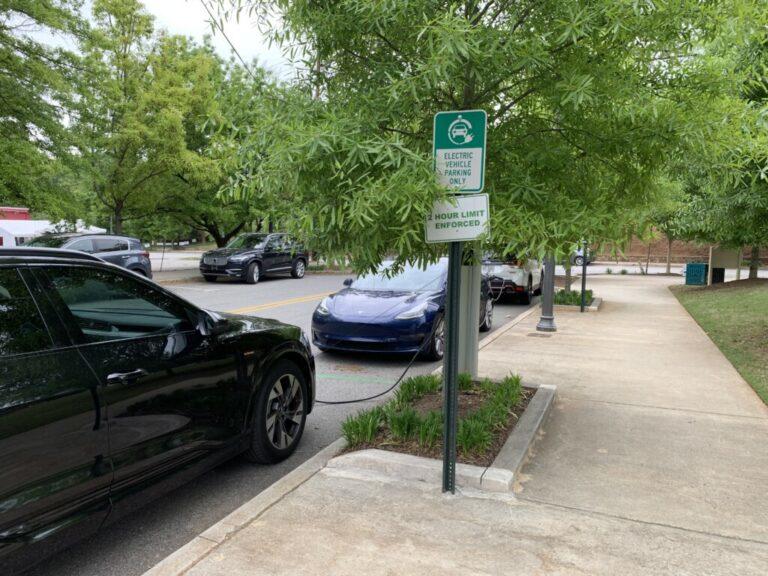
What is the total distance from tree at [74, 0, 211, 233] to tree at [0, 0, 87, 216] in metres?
3.09

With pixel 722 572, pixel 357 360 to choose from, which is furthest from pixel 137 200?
pixel 722 572

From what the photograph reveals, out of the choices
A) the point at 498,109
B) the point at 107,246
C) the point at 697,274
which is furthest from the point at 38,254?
the point at 697,274

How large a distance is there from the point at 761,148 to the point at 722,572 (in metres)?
2.78

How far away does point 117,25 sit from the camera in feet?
66.2

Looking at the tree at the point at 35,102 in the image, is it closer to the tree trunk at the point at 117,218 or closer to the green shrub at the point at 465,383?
the tree trunk at the point at 117,218

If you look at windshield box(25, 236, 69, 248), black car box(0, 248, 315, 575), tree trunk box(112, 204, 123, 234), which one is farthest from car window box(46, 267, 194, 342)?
tree trunk box(112, 204, 123, 234)

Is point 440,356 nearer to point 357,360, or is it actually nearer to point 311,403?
point 357,360

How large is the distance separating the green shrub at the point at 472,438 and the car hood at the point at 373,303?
352cm

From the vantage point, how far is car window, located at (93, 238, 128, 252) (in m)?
15.6

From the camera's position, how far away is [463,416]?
4.84 metres

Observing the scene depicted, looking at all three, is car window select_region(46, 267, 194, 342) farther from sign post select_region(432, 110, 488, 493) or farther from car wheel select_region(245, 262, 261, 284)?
car wheel select_region(245, 262, 261, 284)

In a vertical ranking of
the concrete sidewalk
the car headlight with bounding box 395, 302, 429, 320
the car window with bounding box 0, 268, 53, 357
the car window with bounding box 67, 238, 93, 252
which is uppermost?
the car window with bounding box 67, 238, 93, 252

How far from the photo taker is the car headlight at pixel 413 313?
7.61m

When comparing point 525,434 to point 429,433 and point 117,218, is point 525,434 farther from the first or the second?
point 117,218
